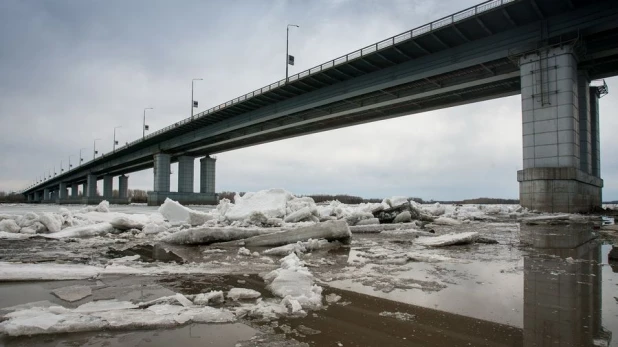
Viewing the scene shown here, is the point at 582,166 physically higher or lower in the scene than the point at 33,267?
higher

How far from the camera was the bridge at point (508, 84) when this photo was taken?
1839cm

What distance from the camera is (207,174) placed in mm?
64750

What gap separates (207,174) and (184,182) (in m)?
5.17

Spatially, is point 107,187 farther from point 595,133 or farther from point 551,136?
point 595,133

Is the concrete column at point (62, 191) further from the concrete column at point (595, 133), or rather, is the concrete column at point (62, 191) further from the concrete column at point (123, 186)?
the concrete column at point (595, 133)

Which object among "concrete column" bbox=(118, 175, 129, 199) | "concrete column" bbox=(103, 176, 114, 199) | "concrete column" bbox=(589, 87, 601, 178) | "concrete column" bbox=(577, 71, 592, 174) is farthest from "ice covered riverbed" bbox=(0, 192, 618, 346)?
"concrete column" bbox=(118, 175, 129, 199)

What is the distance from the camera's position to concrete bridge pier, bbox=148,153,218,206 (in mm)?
57312

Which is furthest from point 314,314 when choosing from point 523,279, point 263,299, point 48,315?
point 523,279

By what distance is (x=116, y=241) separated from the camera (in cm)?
866

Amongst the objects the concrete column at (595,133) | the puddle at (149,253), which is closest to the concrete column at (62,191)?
the puddle at (149,253)

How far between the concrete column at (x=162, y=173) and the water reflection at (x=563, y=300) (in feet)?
195

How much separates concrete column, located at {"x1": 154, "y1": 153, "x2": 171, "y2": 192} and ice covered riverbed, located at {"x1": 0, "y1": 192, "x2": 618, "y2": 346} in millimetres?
53240

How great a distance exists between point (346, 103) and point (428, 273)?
106 feet

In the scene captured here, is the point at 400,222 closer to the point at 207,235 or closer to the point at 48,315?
the point at 207,235
